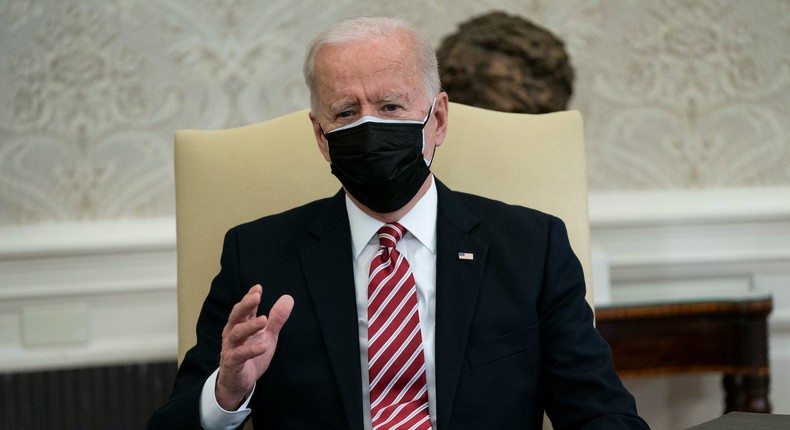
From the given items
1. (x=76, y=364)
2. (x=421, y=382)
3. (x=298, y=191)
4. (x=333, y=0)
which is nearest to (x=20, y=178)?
(x=76, y=364)

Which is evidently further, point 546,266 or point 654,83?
point 654,83

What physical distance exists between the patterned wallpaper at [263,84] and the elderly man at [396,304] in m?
1.34

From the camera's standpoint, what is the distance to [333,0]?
2967mm

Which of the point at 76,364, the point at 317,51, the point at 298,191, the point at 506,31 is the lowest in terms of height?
the point at 76,364

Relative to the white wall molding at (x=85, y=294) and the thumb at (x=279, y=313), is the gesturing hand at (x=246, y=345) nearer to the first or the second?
the thumb at (x=279, y=313)

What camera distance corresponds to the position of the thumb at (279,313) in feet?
4.62

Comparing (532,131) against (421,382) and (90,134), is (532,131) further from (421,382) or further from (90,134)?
(90,134)

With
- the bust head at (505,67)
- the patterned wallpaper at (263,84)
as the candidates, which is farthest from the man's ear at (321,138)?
the patterned wallpaper at (263,84)

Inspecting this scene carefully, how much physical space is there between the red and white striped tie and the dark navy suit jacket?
0.03 m

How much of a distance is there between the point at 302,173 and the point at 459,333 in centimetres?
50

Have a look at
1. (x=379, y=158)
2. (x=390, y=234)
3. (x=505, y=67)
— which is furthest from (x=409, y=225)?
(x=505, y=67)

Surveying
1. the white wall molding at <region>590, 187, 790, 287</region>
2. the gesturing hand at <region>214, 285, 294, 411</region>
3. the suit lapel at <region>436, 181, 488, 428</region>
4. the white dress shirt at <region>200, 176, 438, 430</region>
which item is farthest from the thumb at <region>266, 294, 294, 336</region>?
the white wall molding at <region>590, 187, 790, 287</region>

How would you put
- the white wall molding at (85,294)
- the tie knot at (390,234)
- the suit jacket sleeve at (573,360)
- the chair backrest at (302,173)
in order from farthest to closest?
the white wall molding at (85,294), the chair backrest at (302,173), the tie knot at (390,234), the suit jacket sleeve at (573,360)

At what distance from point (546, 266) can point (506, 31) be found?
3.48ft
